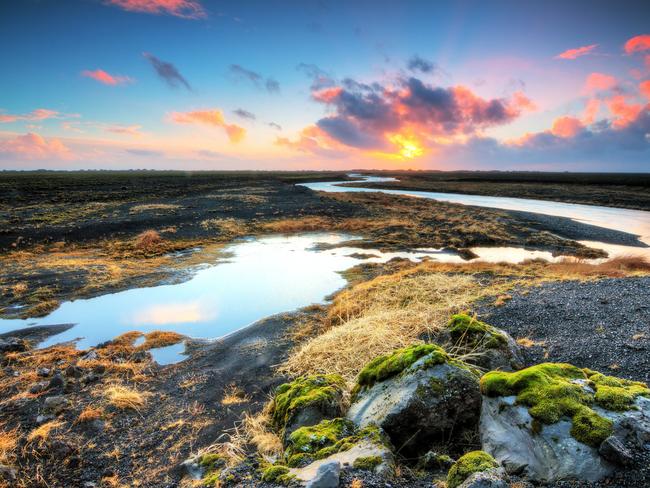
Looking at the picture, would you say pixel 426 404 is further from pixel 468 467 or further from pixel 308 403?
pixel 308 403

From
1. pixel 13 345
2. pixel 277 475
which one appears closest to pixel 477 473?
pixel 277 475

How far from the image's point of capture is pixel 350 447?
5.75m

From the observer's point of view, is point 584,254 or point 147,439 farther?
point 584,254

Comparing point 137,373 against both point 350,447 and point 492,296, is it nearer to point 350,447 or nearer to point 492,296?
point 350,447

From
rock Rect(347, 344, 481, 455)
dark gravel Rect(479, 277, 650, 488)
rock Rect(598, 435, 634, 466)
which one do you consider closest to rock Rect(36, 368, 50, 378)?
rock Rect(347, 344, 481, 455)

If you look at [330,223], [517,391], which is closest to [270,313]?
[517,391]

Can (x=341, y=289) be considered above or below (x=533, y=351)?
below

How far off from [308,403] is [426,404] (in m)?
2.44

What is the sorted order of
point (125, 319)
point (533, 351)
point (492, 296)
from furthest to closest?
point (125, 319)
point (492, 296)
point (533, 351)

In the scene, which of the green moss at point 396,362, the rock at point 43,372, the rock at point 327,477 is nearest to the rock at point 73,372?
the rock at point 43,372

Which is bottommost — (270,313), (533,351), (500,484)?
(270,313)

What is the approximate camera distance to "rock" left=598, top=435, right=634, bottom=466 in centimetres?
448

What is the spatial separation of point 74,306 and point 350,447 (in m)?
17.2

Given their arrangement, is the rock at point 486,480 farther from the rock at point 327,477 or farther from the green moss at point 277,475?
the green moss at point 277,475
